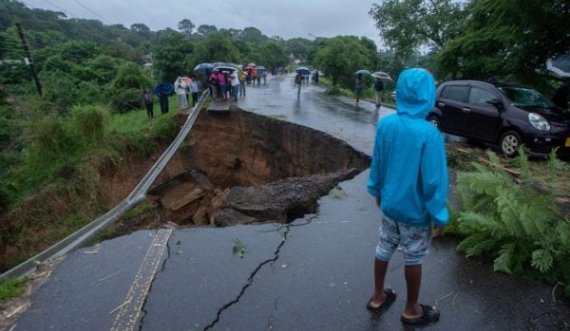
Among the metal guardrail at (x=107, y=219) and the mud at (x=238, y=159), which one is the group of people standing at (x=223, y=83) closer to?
the metal guardrail at (x=107, y=219)

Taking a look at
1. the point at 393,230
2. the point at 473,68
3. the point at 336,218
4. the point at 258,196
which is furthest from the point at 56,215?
the point at 473,68

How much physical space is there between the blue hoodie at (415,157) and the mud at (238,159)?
607 centimetres

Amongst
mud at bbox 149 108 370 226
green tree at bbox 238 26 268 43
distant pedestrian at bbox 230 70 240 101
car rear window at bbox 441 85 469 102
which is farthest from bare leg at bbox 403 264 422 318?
green tree at bbox 238 26 268 43

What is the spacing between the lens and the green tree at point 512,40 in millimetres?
9266

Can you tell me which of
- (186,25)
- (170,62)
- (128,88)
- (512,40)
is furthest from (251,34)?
Answer: (512,40)

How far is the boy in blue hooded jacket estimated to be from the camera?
2.56 metres

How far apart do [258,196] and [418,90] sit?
4571mm

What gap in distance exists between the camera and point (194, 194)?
53.1ft

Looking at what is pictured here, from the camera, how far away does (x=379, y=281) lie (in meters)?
3.11

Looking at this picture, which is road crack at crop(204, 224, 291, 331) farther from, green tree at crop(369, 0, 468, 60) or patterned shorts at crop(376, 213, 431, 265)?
green tree at crop(369, 0, 468, 60)

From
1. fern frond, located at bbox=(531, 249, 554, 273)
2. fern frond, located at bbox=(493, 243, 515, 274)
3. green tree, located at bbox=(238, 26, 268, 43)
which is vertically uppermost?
green tree, located at bbox=(238, 26, 268, 43)

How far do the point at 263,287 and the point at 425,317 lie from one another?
149cm

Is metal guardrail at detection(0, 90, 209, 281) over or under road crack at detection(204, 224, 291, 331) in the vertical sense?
under

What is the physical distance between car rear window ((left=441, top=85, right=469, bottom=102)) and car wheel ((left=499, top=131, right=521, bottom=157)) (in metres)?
1.59
